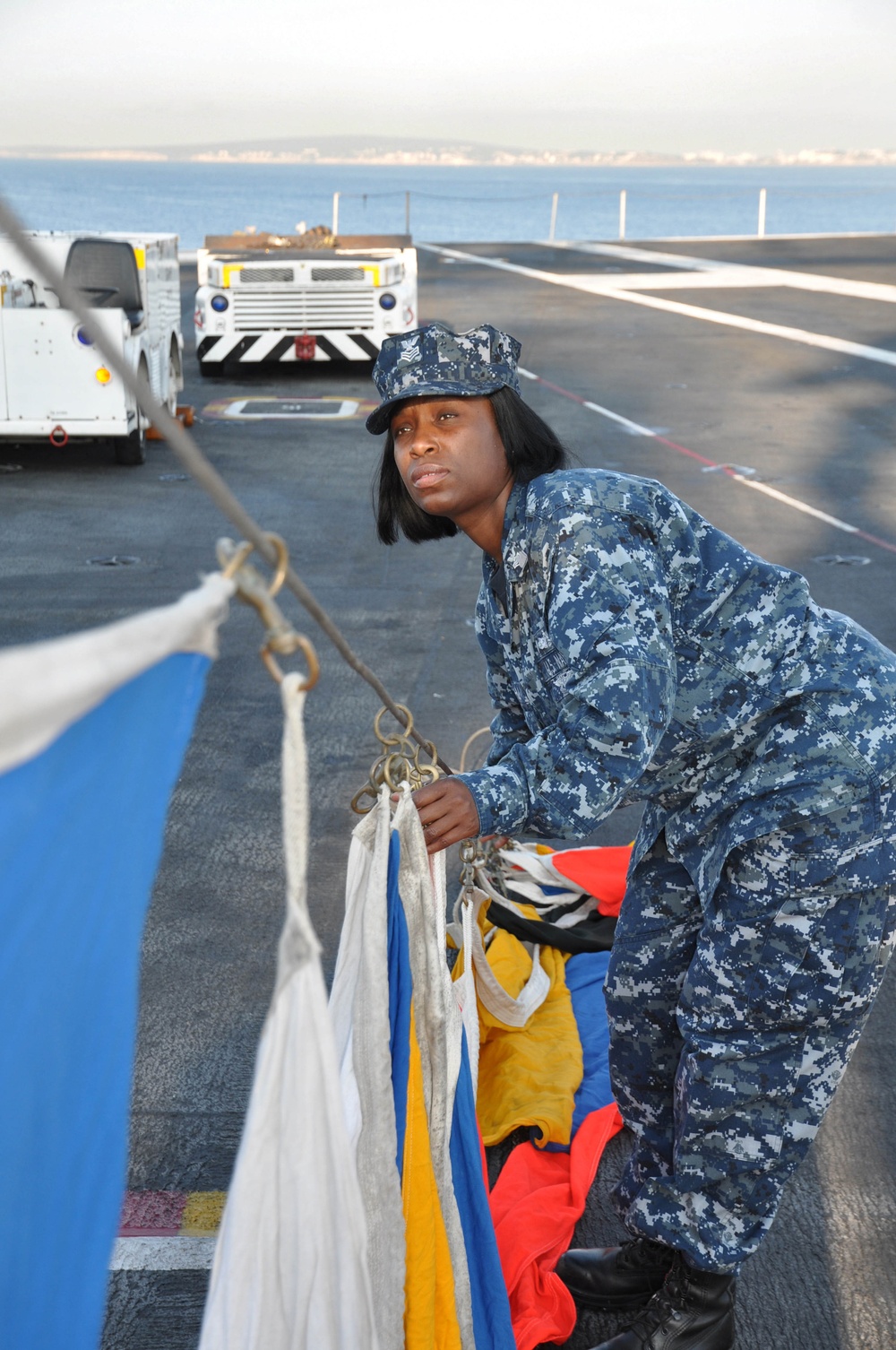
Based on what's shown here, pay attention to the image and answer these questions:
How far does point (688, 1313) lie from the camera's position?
9.27 feet

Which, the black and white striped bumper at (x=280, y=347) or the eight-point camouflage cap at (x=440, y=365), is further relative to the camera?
the black and white striped bumper at (x=280, y=347)

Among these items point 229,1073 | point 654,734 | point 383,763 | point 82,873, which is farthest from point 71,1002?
point 229,1073

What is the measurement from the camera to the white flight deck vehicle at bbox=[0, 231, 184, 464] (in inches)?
447

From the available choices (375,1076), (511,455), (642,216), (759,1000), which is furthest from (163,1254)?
(642,216)

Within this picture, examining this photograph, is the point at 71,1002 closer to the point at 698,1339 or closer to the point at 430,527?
the point at 430,527

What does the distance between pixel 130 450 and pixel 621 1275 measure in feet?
34.6

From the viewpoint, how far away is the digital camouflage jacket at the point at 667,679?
2.19 m

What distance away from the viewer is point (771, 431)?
14320mm

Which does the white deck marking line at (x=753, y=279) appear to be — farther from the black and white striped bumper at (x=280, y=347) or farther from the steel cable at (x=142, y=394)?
the steel cable at (x=142, y=394)

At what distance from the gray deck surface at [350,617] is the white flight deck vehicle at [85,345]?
51 cm

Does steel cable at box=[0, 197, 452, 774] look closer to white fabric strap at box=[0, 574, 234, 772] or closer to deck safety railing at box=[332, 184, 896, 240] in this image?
white fabric strap at box=[0, 574, 234, 772]

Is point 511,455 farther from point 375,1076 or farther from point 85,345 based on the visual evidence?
point 85,345

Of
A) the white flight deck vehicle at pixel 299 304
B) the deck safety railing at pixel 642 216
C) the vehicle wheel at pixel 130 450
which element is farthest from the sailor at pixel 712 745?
the deck safety railing at pixel 642 216

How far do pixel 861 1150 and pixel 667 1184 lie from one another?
1.05m
